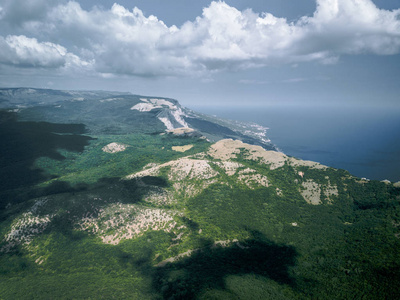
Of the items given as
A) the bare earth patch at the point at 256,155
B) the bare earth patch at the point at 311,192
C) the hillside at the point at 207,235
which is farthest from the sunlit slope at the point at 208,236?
the bare earth patch at the point at 256,155

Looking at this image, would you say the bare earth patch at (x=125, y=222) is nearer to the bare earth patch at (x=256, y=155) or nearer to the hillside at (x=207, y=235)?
the hillside at (x=207, y=235)

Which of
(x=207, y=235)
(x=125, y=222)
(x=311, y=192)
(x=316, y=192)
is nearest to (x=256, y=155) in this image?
(x=311, y=192)

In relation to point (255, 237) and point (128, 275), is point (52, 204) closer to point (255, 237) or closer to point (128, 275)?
→ point (128, 275)

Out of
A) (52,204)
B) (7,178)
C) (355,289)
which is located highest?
(355,289)

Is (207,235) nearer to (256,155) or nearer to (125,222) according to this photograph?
(125,222)

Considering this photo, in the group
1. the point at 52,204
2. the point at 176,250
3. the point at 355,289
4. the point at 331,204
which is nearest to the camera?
the point at 355,289

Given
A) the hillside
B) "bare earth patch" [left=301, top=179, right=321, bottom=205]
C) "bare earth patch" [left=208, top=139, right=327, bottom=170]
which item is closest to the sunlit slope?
the hillside

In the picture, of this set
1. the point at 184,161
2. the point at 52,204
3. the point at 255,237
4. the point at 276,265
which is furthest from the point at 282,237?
the point at 52,204

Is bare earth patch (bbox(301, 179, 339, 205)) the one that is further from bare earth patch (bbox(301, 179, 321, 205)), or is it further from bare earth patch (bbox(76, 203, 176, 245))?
bare earth patch (bbox(76, 203, 176, 245))
